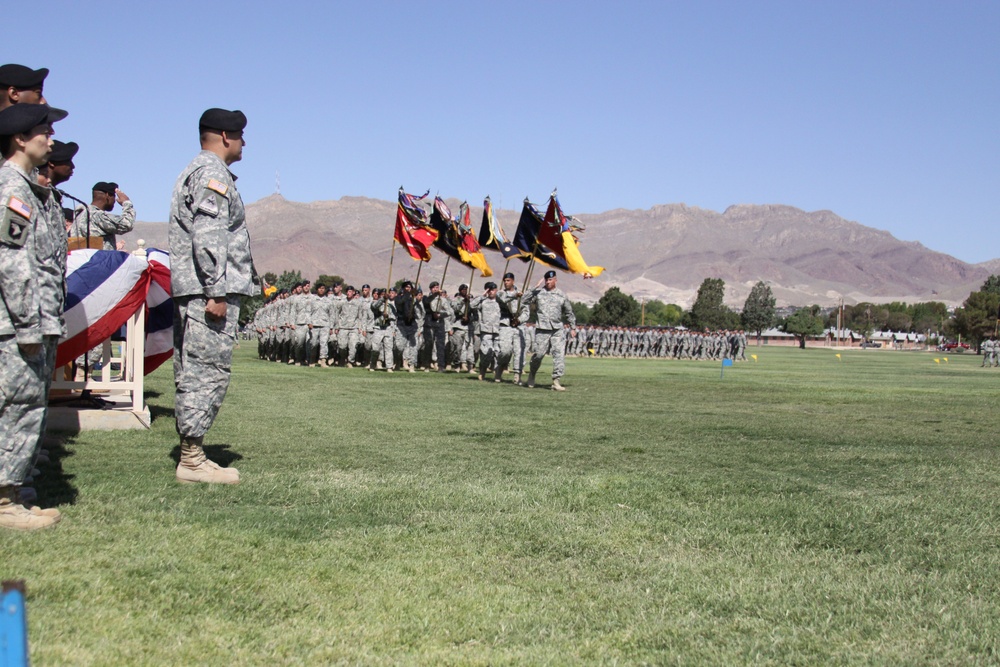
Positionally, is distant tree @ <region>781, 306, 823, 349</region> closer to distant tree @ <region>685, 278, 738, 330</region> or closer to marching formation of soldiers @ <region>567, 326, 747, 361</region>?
distant tree @ <region>685, 278, 738, 330</region>

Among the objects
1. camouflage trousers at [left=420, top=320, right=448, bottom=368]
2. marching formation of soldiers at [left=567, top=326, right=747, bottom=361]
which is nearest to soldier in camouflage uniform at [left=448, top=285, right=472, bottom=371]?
camouflage trousers at [left=420, top=320, right=448, bottom=368]

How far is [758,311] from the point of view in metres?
154

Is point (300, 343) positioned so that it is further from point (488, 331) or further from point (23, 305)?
point (23, 305)

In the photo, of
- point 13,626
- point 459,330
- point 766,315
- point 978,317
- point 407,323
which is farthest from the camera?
point 766,315

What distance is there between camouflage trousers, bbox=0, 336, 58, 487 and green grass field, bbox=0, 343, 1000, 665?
0.37 m

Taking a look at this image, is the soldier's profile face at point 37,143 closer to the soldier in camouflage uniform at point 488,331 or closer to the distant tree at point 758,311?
the soldier in camouflage uniform at point 488,331

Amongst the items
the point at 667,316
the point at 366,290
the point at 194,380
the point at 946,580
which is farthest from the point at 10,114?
the point at 667,316

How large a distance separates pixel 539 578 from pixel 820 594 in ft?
3.79

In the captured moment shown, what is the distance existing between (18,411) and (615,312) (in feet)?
388

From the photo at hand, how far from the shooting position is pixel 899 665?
10.2 feet

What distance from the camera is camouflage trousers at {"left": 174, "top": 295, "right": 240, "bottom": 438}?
604cm

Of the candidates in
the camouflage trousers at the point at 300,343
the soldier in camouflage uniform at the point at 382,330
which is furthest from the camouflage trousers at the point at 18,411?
the camouflage trousers at the point at 300,343

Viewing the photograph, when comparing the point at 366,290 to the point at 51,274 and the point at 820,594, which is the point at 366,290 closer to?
the point at 51,274

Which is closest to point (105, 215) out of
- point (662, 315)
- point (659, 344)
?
point (659, 344)
